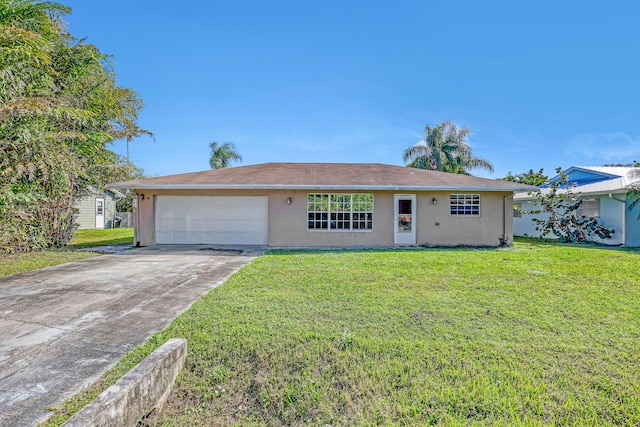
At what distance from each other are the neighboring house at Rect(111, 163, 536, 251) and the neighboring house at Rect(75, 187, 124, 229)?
12.1 metres

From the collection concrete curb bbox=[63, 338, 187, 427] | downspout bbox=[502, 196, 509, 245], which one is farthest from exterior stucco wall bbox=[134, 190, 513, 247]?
concrete curb bbox=[63, 338, 187, 427]

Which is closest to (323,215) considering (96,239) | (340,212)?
(340,212)

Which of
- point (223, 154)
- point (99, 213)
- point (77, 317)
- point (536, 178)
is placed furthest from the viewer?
point (223, 154)

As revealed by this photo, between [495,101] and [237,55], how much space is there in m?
14.4

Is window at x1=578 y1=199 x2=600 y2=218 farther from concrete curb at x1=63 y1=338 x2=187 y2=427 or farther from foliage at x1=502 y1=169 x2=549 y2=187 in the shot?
concrete curb at x1=63 y1=338 x2=187 y2=427

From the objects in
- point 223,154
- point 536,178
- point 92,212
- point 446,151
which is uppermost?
point 223,154

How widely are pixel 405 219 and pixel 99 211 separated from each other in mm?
22782

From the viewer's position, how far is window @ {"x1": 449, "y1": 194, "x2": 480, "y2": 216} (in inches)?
461

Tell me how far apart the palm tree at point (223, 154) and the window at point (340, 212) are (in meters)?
20.2

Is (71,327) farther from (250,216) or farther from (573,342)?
(250,216)

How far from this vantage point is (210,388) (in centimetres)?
270

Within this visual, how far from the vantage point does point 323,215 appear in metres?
11.7

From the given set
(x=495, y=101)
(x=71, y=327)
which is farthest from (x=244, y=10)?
(x=495, y=101)

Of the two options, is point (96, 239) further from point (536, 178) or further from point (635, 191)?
point (635, 191)
